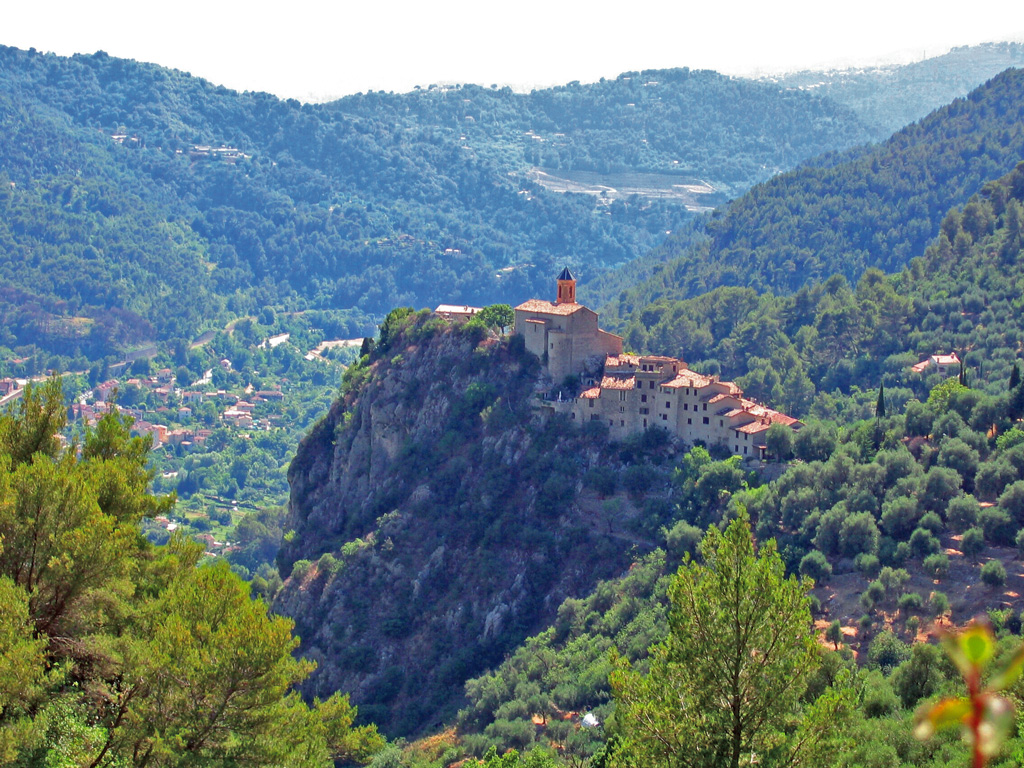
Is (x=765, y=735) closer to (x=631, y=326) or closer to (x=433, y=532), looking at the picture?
(x=433, y=532)

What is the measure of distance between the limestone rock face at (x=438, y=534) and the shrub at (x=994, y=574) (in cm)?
2030

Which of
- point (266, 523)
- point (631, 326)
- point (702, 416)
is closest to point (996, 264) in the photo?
point (631, 326)

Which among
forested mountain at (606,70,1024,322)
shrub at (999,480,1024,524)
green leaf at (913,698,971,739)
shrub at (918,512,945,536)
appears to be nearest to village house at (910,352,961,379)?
shrub at (918,512,945,536)

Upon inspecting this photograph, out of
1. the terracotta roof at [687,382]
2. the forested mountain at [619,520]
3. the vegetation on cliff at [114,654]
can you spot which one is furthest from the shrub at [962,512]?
the vegetation on cliff at [114,654]

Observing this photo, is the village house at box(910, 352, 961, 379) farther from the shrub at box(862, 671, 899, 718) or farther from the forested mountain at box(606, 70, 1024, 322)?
the forested mountain at box(606, 70, 1024, 322)

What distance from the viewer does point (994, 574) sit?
170 ft

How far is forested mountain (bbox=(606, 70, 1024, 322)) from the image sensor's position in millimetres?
145500

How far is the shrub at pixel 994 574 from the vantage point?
2037 inches

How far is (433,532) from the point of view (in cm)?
7469

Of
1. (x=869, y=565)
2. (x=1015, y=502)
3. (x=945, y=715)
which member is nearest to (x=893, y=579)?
(x=869, y=565)

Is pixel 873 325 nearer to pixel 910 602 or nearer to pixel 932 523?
pixel 932 523

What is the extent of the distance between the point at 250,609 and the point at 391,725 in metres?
39.2

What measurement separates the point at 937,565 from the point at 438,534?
102 ft

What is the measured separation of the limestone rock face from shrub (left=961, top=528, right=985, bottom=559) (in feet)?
61.9
